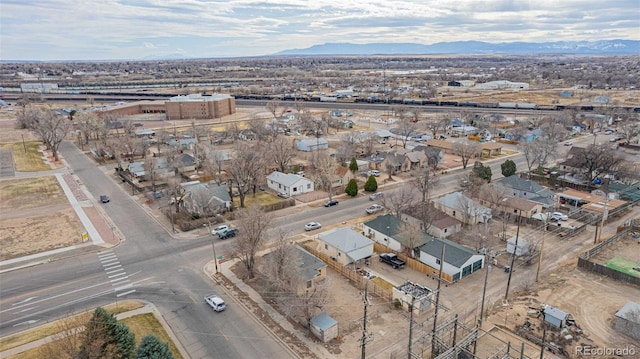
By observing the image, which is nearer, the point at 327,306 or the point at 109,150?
the point at 327,306

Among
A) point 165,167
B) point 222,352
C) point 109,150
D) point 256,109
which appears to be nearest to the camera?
point 222,352

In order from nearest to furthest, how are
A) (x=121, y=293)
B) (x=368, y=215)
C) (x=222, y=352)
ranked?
(x=222, y=352) → (x=121, y=293) → (x=368, y=215)

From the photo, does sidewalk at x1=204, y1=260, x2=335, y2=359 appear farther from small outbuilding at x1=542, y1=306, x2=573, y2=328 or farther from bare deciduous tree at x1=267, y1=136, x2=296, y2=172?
bare deciduous tree at x1=267, y1=136, x2=296, y2=172

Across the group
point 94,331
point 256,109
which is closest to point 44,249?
point 94,331

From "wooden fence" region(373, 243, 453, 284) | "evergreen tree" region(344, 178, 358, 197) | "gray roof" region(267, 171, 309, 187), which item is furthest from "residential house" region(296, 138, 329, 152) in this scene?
"wooden fence" region(373, 243, 453, 284)

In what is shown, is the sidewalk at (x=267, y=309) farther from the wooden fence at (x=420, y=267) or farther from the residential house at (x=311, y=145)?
the residential house at (x=311, y=145)

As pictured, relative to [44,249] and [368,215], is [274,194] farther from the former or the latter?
[44,249]
